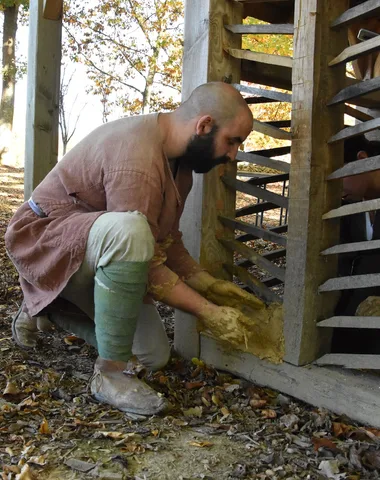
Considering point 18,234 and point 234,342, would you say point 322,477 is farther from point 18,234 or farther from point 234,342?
point 18,234

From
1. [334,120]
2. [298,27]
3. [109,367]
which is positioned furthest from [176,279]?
[298,27]

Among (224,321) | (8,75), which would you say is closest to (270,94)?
A: (224,321)

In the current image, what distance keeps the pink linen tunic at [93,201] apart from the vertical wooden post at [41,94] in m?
1.25

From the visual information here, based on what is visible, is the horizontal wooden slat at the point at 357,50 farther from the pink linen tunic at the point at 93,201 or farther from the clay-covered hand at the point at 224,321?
the clay-covered hand at the point at 224,321

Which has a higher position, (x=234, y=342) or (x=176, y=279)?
(x=176, y=279)

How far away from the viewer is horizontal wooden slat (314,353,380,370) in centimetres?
227

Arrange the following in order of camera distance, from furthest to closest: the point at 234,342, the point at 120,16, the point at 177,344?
the point at 120,16
the point at 177,344
the point at 234,342

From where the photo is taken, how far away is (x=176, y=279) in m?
2.41

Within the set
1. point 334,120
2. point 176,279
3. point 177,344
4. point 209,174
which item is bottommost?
point 177,344

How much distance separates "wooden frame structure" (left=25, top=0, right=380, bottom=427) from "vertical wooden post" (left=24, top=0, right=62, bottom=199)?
1.23 metres

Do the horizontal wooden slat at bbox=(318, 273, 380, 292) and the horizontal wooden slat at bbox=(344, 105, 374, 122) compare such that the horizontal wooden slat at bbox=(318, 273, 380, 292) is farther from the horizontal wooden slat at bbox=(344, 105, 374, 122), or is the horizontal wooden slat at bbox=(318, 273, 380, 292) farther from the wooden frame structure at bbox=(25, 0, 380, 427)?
the horizontal wooden slat at bbox=(344, 105, 374, 122)

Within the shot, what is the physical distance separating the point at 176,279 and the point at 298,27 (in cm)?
119

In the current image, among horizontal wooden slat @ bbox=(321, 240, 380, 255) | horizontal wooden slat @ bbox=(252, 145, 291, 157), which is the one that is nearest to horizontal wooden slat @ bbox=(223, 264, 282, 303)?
horizontal wooden slat @ bbox=(321, 240, 380, 255)

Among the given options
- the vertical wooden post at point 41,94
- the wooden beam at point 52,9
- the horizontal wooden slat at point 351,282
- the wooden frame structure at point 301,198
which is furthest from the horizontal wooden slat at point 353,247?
the wooden beam at point 52,9
